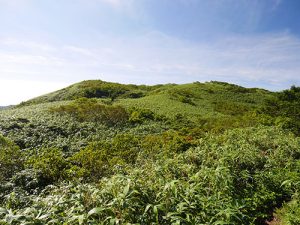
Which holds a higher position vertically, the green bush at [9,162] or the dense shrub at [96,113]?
the dense shrub at [96,113]

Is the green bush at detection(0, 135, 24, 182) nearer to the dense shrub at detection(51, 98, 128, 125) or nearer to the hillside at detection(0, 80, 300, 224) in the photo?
the hillside at detection(0, 80, 300, 224)

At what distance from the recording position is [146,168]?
896 centimetres

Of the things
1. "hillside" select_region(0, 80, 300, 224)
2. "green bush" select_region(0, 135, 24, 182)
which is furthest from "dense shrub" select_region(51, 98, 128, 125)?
"green bush" select_region(0, 135, 24, 182)

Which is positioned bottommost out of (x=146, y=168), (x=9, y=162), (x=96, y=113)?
(x=9, y=162)

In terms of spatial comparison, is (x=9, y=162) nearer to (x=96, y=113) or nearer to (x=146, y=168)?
(x=146, y=168)

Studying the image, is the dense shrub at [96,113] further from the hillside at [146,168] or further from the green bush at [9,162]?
the green bush at [9,162]

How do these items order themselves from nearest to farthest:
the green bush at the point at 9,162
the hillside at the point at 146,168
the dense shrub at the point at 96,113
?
the hillside at the point at 146,168, the green bush at the point at 9,162, the dense shrub at the point at 96,113

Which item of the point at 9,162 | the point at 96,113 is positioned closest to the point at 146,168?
the point at 9,162

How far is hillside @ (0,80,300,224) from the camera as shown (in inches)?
199

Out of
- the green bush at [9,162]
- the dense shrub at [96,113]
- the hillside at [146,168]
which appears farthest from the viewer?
the dense shrub at [96,113]

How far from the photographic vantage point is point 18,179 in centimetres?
1170

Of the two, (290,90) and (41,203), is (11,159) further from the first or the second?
(290,90)

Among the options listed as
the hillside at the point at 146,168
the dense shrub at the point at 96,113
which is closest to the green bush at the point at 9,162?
the hillside at the point at 146,168

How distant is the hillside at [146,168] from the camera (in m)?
5.05
